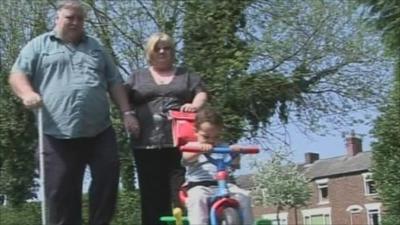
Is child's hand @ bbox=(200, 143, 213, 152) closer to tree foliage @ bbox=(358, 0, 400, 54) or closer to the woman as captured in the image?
the woman

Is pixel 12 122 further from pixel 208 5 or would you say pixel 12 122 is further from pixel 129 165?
pixel 208 5

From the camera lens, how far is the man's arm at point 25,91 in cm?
596

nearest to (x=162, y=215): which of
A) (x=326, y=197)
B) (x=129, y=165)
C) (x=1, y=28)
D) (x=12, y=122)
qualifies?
(x=129, y=165)

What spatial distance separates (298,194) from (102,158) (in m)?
56.0

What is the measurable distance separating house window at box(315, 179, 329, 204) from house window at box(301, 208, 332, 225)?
819 mm

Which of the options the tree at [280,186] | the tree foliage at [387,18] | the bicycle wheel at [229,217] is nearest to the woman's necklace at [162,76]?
the bicycle wheel at [229,217]

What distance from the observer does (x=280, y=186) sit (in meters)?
60.5

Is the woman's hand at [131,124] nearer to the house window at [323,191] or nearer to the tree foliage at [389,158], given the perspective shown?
the tree foliage at [389,158]

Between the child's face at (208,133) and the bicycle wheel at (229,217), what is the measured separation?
1.80 ft

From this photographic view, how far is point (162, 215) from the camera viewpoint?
7.06 metres

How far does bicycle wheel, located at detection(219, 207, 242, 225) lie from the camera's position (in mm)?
6055

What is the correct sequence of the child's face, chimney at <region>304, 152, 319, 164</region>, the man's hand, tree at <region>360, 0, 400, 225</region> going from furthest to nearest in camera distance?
chimney at <region>304, 152, 319, 164</region> < tree at <region>360, 0, 400, 225</region> < the child's face < the man's hand

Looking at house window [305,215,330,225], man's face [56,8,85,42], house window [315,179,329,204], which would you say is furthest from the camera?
house window [315,179,329,204]

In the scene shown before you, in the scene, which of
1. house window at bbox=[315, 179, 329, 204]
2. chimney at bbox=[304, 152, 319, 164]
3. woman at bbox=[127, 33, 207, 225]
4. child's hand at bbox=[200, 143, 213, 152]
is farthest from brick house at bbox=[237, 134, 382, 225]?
child's hand at bbox=[200, 143, 213, 152]
